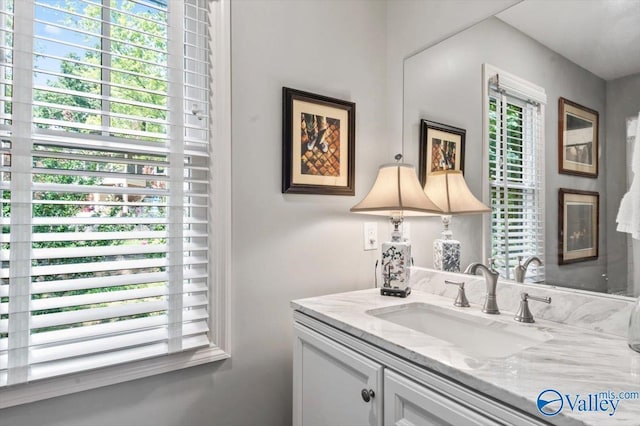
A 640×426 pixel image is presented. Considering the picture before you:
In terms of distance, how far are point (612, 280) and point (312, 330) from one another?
0.92 meters

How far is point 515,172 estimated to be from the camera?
131 cm

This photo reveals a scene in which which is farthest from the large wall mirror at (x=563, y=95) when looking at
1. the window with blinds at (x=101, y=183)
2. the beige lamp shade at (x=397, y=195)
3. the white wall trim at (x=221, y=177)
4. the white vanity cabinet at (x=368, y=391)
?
the window with blinds at (x=101, y=183)

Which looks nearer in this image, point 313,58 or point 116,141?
point 116,141

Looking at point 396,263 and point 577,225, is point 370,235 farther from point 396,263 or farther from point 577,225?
point 577,225

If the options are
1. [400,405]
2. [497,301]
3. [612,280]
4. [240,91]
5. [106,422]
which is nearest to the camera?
[400,405]

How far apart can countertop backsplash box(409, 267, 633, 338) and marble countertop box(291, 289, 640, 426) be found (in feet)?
0.09

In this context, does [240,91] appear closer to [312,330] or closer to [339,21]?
[339,21]

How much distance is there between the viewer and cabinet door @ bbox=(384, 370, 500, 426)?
2.49 ft

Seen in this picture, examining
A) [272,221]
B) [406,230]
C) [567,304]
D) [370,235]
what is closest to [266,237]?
[272,221]

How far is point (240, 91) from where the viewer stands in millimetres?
1426

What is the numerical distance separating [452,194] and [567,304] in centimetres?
58

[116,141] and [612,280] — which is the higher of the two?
[116,141]

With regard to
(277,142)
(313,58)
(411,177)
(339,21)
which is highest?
(339,21)

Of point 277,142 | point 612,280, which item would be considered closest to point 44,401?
point 277,142
